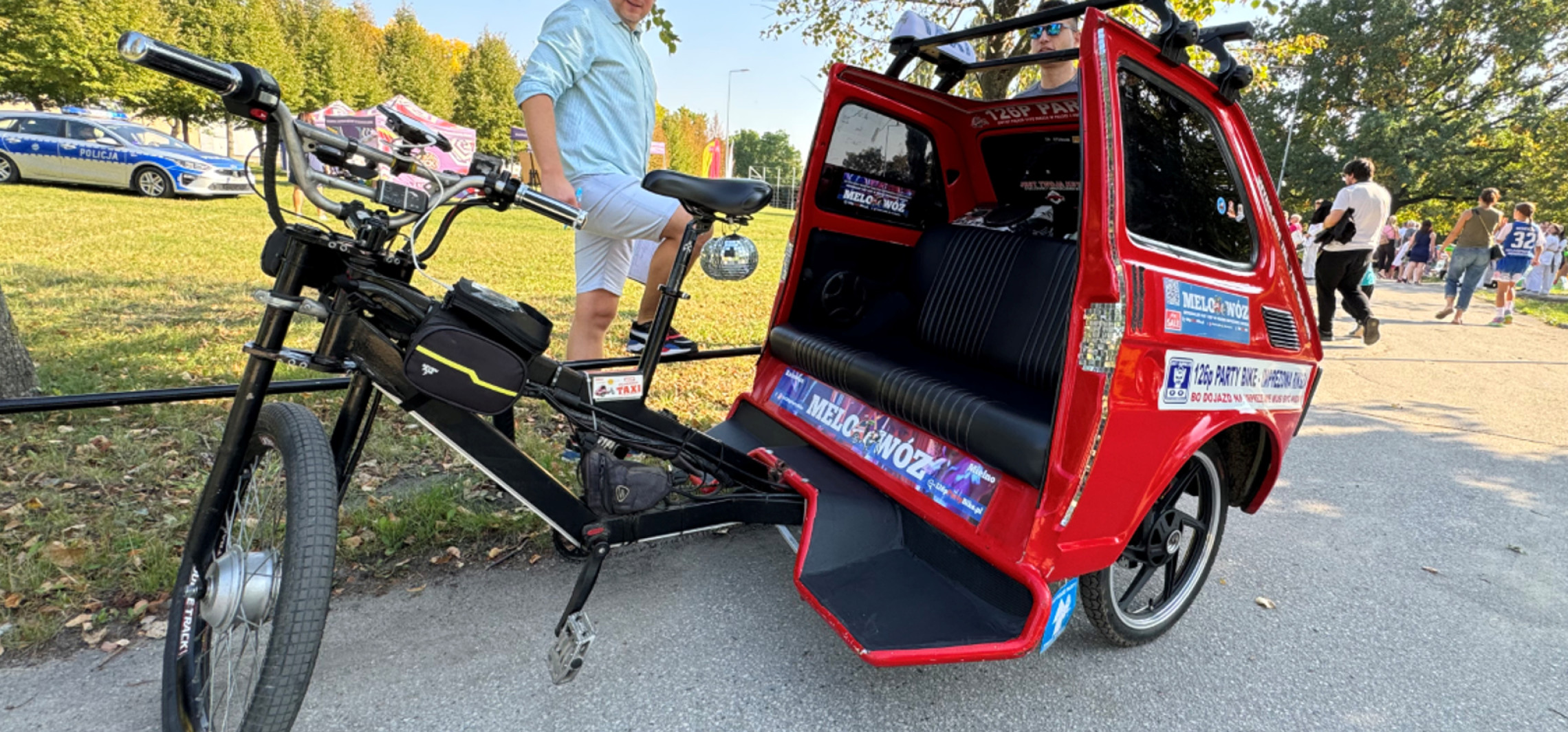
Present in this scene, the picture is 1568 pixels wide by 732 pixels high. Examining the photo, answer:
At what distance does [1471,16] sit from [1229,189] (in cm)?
4059

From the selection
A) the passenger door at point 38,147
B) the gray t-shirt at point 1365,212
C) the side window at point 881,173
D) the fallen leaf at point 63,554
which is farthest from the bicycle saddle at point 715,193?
the passenger door at point 38,147

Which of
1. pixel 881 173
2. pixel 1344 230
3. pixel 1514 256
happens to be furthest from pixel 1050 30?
pixel 1514 256

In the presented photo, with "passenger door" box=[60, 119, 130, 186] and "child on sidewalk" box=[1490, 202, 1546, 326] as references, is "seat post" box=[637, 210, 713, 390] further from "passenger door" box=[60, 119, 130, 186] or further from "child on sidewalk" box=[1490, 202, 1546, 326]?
"passenger door" box=[60, 119, 130, 186]

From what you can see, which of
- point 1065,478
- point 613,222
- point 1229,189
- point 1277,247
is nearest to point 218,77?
point 613,222

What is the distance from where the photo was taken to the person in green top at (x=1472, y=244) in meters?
10.5

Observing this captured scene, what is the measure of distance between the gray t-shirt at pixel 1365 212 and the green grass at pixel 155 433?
5.78 meters

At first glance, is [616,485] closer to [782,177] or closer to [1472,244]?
[1472,244]

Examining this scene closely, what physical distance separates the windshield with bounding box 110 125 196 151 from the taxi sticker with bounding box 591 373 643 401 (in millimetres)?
18072

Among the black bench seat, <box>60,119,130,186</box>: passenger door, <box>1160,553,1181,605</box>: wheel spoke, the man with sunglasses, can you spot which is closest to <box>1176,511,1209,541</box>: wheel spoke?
<box>1160,553,1181,605</box>: wheel spoke

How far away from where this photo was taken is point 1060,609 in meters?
2.11

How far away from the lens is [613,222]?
3.13 metres

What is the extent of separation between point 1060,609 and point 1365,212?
24.6 ft

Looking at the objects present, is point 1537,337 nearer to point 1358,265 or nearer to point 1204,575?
point 1358,265

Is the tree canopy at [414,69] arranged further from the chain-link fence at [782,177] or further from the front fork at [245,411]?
the front fork at [245,411]
